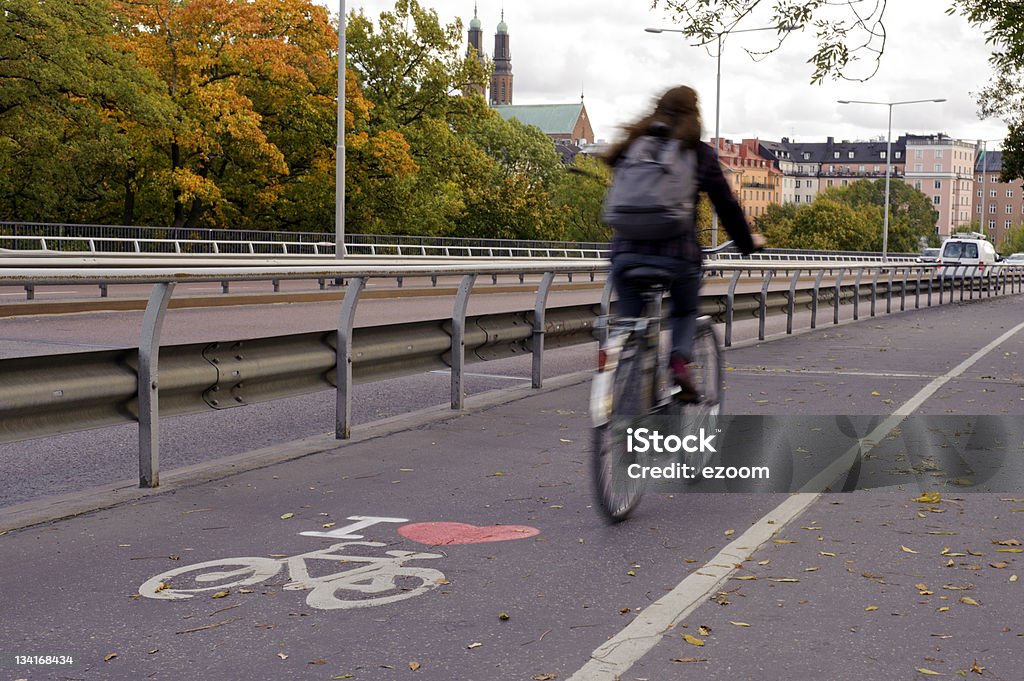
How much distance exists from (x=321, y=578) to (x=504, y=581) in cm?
66

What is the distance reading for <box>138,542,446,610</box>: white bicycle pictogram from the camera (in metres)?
4.89

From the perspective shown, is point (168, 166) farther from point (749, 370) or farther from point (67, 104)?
point (749, 370)

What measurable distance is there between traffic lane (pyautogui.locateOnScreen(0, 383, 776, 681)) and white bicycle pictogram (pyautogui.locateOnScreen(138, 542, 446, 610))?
52 mm

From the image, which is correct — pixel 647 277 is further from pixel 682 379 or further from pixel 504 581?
pixel 504 581

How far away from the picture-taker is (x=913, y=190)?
173375mm

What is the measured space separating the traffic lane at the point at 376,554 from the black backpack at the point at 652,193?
129 cm

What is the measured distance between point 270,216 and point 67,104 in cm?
1457

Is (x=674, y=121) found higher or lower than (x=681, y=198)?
higher

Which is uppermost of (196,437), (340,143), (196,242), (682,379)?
(340,143)

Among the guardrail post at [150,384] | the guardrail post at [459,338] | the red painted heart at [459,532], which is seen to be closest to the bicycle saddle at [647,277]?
the red painted heart at [459,532]

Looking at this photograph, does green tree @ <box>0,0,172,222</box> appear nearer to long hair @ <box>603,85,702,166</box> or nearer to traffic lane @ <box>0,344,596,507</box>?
traffic lane @ <box>0,344,596,507</box>

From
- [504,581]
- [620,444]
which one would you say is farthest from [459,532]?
[504,581]

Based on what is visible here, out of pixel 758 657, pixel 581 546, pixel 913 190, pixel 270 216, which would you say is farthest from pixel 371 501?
pixel 913 190

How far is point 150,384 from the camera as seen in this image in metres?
6.86
